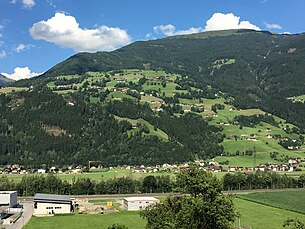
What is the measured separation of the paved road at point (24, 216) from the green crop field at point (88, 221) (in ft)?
3.74

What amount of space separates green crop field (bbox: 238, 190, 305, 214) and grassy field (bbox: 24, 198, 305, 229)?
3.32m

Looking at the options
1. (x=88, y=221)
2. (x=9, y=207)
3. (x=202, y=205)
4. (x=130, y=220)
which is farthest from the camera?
(x=9, y=207)

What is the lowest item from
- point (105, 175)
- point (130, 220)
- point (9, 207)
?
point (9, 207)

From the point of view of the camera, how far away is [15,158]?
539 ft

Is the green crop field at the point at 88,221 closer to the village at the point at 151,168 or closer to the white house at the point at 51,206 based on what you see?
the white house at the point at 51,206

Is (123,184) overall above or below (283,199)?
above

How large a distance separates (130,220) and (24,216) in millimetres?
21956

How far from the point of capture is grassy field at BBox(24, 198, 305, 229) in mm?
60844

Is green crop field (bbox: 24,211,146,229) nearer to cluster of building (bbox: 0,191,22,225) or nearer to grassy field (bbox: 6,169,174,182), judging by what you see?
cluster of building (bbox: 0,191,22,225)

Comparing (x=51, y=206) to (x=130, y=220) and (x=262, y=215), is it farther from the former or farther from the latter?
(x=262, y=215)

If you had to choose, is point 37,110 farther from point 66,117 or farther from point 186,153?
point 186,153

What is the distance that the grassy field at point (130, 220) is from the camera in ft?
200

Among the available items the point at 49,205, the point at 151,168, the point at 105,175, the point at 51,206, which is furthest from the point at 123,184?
the point at 151,168

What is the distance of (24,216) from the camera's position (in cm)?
7488
